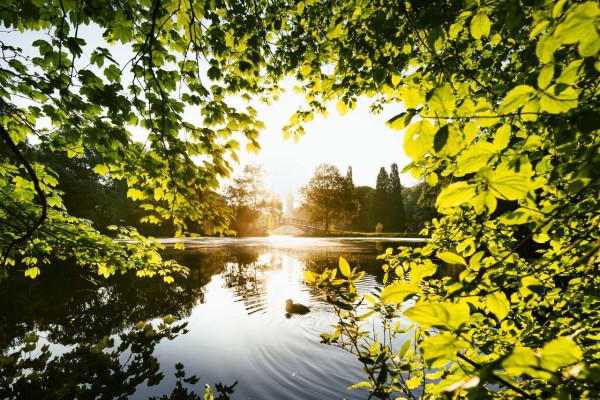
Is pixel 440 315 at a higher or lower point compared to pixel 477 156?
lower

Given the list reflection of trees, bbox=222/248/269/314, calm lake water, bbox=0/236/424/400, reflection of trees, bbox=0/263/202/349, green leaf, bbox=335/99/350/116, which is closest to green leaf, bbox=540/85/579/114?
green leaf, bbox=335/99/350/116

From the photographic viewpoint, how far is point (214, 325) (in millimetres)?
9492

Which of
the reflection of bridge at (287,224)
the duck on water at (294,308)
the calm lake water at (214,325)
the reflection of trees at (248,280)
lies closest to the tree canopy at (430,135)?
the calm lake water at (214,325)

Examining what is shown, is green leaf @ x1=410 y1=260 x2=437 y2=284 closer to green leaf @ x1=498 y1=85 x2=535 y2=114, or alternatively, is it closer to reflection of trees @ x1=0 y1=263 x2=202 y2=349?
green leaf @ x1=498 y1=85 x2=535 y2=114

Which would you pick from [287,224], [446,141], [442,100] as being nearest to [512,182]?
[446,141]

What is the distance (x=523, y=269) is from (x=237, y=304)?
10784mm

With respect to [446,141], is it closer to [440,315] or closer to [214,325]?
[440,315]

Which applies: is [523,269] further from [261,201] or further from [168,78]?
[261,201]

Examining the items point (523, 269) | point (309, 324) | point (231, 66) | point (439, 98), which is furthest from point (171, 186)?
point (309, 324)

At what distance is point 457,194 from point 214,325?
10.2m

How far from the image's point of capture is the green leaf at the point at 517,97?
95 centimetres

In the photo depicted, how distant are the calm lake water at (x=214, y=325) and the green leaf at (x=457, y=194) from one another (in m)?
6.47

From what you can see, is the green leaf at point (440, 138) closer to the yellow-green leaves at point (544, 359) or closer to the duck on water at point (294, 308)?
the yellow-green leaves at point (544, 359)

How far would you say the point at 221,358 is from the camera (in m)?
7.53
